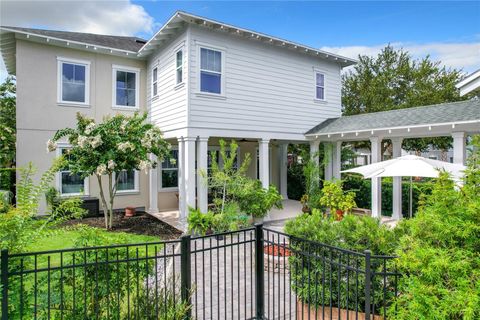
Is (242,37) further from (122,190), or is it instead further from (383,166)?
(122,190)

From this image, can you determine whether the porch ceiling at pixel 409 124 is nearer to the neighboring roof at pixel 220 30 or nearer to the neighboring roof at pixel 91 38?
the neighboring roof at pixel 220 30

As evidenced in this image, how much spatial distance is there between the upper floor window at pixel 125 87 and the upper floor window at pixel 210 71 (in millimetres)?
4355

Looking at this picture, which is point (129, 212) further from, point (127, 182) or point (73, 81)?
point (73, 81)

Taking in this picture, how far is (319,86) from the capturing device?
43.2 feet

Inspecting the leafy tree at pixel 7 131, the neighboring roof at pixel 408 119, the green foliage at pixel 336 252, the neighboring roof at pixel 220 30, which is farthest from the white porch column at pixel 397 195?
the leafy tree at pixel 7 131

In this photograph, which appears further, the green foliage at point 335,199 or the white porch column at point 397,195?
the white porch column at point 397,195

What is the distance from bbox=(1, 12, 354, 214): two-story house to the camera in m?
9.76

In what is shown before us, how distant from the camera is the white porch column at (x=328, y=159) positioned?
12383 millimetres

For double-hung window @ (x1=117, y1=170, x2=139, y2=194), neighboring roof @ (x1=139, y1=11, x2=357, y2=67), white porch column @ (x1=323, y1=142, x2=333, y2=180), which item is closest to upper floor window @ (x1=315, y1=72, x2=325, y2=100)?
neighboring roof @ (x1=139, y1=11, x2=357, y2=67)

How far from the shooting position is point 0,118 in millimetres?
15062

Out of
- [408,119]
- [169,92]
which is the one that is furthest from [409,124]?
[169,92]

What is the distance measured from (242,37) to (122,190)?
314 inches

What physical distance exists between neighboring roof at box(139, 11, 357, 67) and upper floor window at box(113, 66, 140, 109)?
3.56 ft

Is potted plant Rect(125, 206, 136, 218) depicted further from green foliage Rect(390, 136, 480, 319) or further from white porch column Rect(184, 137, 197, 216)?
green foliage Rect(390, 136, 480, 319)
